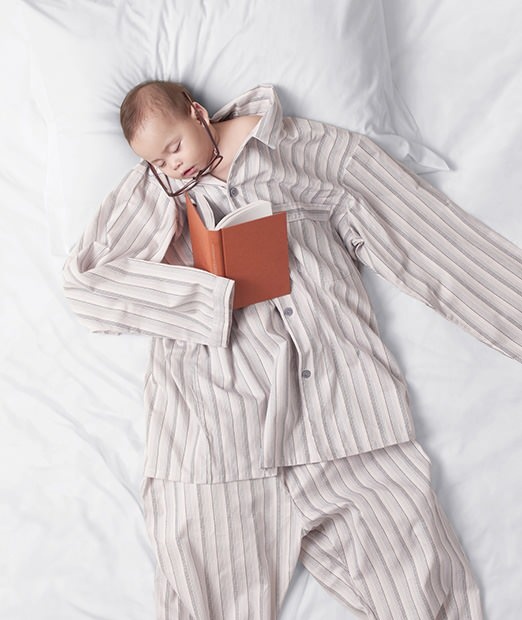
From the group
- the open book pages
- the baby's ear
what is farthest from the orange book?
the baby's ear

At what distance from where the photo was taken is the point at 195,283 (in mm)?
1448

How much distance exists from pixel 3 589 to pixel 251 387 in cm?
54

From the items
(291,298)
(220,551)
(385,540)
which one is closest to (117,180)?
(291,298)

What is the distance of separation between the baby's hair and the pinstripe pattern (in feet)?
Answer: 0.40

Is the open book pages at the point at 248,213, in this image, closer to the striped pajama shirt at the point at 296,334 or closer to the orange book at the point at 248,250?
the orange book at the point at 248,250

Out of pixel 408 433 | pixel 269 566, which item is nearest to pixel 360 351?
pixel 408 433

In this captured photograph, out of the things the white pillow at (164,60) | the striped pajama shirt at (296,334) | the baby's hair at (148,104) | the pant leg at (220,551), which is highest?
the white pillow at (164,60)

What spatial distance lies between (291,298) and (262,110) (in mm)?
371

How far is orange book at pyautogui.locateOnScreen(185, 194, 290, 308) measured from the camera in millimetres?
1384

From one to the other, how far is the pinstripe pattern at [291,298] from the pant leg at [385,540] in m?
0.05

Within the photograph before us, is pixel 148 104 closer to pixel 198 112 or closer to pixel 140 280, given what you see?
pixel 198 112

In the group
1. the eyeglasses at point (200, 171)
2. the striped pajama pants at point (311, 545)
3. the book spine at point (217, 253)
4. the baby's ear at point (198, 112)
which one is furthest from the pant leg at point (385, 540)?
the baby's ear at point (198, 112)

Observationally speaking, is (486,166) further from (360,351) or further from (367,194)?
(360,351)

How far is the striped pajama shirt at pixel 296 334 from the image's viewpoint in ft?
4.38
